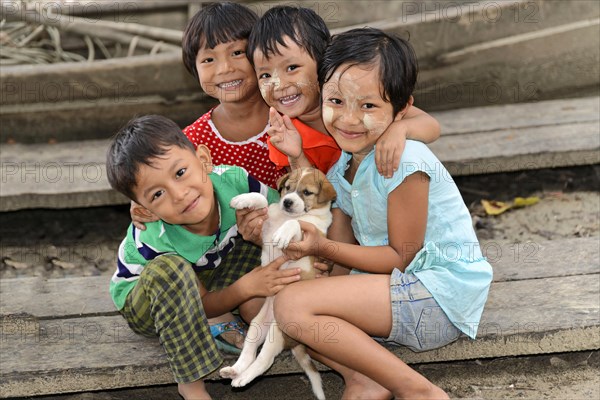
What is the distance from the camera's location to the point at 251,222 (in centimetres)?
269

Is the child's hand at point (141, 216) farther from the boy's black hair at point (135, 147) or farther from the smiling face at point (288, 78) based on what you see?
the smiling face at point (288, 78)

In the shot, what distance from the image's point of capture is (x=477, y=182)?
180 inches

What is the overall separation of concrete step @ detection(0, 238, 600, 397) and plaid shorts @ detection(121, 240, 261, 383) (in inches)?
6.4

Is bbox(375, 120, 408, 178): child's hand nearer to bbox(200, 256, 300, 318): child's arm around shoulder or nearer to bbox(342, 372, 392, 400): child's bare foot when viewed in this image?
bbox(200, 256, 300, 318): child's arm around shoulder

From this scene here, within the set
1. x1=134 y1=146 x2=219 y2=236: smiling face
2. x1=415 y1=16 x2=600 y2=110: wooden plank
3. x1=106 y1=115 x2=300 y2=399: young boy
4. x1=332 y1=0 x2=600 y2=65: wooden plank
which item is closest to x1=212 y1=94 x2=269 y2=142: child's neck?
x1=106 y1=115 x2=300 y2=399: young boy

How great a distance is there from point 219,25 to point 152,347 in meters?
1.22

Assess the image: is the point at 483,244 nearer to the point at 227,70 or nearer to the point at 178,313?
the point at 227,70

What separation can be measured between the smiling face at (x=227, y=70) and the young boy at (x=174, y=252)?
37cm

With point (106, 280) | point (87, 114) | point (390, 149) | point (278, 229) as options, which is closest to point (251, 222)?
point (278, 229)

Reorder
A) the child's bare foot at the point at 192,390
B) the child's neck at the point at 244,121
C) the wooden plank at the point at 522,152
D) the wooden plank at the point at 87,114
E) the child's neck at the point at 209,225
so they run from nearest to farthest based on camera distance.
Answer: the child's bare foot at the point at 192,390 → the child's neck at the point at 209,225 → the child's neck at the point at 244,121 → the wooden plank at the point at 522,152 → the wooden plank at the point at 87,114

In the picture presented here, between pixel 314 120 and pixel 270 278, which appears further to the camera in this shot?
pixel 314 120

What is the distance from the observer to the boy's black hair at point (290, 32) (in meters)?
2.76

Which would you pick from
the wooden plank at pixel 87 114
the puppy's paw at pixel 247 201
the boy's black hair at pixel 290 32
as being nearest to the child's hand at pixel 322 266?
the puppy's paw at pixel 247 201

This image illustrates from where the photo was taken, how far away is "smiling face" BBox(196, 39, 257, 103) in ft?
9.75
